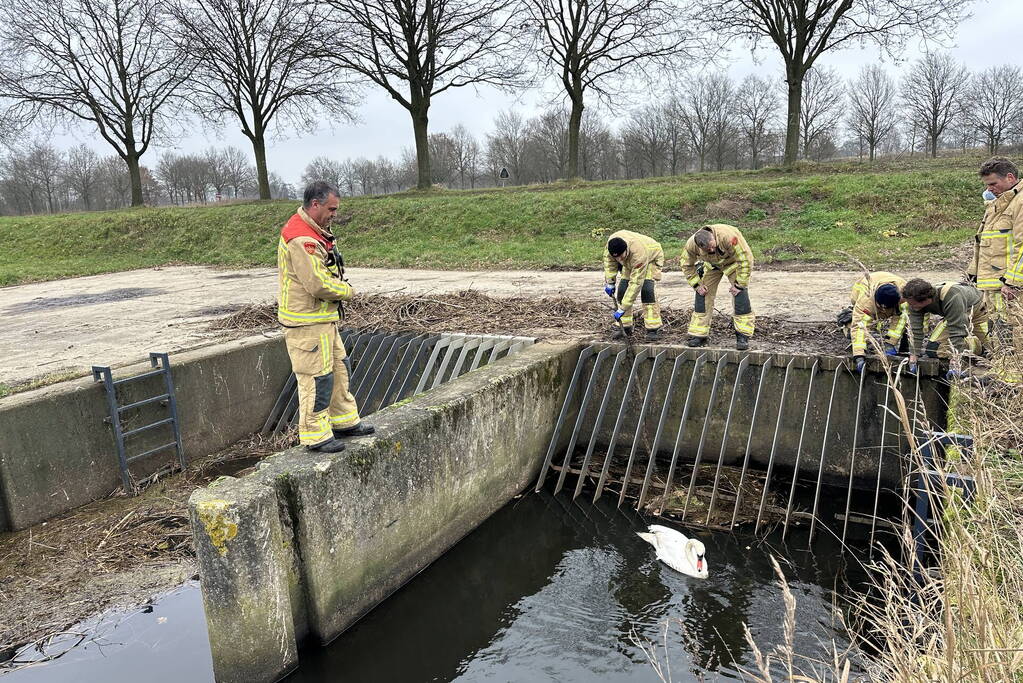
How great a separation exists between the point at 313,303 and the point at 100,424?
3.43 metres

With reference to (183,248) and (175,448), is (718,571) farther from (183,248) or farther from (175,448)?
(183,248)

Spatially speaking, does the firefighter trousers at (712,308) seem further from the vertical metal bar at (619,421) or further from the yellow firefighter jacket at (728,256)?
the vertical metal bar at (619,421)

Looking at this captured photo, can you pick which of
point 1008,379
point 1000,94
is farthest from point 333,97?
point 1000,94

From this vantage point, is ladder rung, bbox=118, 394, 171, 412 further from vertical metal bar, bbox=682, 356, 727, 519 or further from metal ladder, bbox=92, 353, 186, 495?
vertical metal bar, bbox=682, 356, 727, 519

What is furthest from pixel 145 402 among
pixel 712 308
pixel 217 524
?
pixel 712 308

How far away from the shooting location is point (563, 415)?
23.5ft

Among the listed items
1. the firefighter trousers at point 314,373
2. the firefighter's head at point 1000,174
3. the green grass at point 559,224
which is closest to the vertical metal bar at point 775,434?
the firefighter's head at point 1000,174

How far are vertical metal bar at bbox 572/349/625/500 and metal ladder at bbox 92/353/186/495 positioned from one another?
13.6ft

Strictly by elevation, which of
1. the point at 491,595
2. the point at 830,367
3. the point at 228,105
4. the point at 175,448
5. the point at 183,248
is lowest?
the point at 491,595

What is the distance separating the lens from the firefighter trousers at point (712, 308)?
686 cm

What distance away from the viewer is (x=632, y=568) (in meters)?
5.34

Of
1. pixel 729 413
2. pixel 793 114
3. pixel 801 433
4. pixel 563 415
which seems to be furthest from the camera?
pixel 793 114

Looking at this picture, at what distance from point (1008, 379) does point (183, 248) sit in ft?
71.5

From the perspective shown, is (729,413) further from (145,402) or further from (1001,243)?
(145,402)
